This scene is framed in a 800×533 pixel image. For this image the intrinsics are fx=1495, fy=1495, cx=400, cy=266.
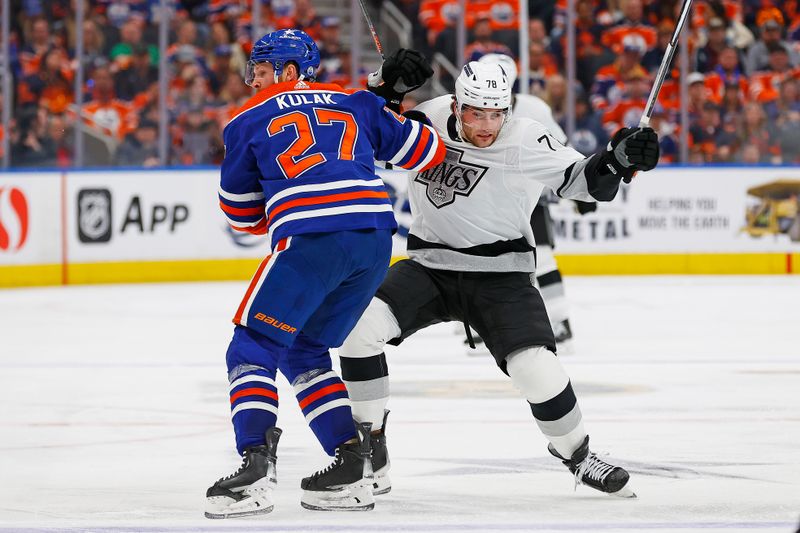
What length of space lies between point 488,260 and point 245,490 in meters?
0.95

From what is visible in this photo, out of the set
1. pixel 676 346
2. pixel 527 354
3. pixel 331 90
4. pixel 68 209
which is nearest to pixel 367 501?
pixel 527 354

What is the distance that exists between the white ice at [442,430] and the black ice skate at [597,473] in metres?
0.04

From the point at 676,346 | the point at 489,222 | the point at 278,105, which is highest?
the point at 278,105

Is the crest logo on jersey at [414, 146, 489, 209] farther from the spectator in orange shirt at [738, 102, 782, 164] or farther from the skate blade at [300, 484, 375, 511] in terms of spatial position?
the spectator in orange shirt at [738, 102, 782, 164]

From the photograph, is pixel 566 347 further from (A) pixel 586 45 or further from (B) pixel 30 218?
(A) pixel 586 45

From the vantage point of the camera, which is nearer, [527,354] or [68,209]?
[527,354]

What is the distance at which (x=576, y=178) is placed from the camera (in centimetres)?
379

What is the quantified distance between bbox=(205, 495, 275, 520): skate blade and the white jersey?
899 mm

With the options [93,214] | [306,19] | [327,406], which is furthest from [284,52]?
[306,19]

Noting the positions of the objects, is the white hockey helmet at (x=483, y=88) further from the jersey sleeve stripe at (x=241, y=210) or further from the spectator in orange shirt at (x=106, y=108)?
the spectator in orange shirt at (x=106, y=108)

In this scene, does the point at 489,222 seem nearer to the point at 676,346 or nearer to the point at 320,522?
the point at 320,522

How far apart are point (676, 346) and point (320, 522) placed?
3.91 metres

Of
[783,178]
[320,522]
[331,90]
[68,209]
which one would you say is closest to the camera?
[320,522]

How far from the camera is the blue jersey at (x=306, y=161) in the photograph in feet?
11.5
